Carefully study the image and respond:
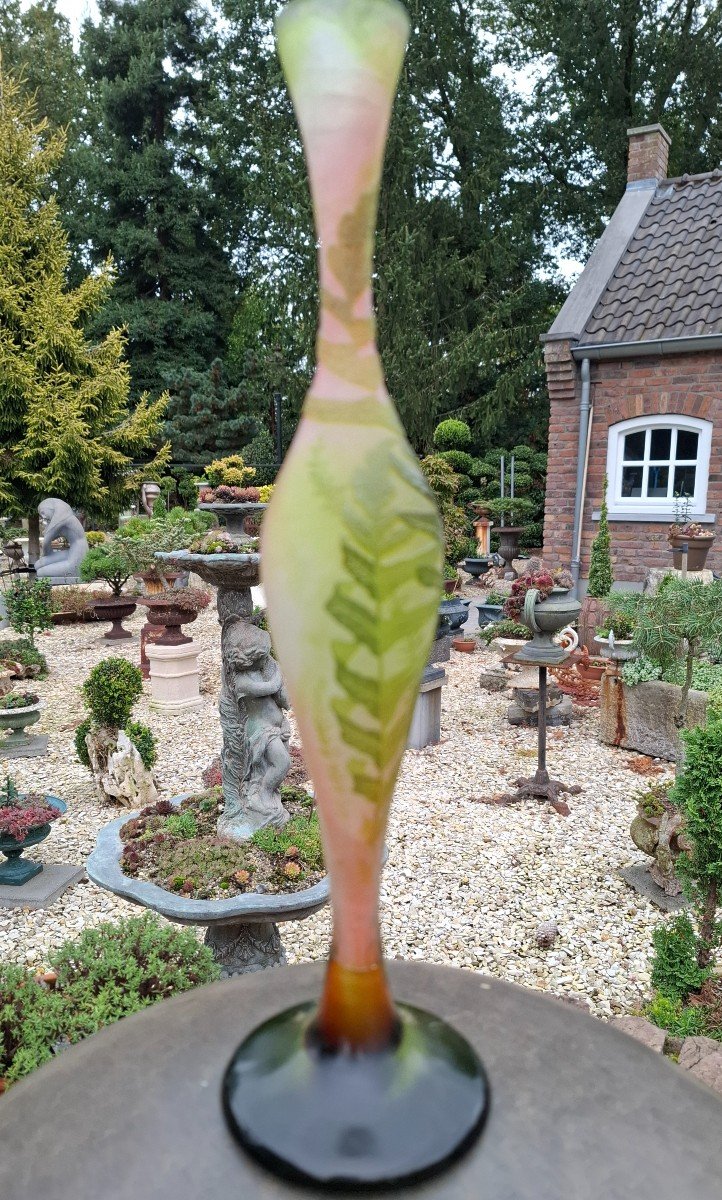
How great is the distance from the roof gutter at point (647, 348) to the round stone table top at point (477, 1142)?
375 inches

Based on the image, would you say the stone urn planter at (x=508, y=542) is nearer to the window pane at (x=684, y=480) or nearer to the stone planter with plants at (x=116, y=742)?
the window pane at (x=684, y=480)

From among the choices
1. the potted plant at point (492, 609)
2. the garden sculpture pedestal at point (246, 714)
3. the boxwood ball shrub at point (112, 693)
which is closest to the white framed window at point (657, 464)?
the potted plant at point (492, 609)

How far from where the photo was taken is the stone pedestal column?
25.8 feet

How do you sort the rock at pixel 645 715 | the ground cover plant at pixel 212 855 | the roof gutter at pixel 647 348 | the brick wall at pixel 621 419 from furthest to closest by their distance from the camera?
the brick wall at pixel 621 419 < the roof gutter at pixel 647 348 < the rock at pixel 645 715 < the ground cover plant at pixel 212 855

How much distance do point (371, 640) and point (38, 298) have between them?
1654cm

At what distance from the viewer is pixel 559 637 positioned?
7.90m

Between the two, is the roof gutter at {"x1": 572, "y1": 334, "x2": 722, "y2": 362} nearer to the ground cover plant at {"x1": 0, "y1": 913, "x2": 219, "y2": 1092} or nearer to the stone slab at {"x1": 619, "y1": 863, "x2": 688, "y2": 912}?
the stone slab at {"x1": 619, "y1": 863, "x2": 688, "y2": 912}

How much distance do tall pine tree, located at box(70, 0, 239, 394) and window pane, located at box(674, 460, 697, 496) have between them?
16024mm

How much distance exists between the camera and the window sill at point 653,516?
984cm

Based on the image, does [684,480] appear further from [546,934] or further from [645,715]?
[546,934]

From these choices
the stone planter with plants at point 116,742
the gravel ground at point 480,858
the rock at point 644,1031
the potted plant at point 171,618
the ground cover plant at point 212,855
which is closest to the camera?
the rock at point 644,1031

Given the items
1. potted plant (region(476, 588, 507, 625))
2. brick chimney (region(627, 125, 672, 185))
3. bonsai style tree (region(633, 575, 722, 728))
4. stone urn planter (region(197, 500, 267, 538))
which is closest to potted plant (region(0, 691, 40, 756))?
stone urn planter (region(197, 500, 267, 538))

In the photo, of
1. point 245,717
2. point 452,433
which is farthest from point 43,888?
point 452,433

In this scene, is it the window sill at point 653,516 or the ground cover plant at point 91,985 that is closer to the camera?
the ground cover plant at point 91,985
